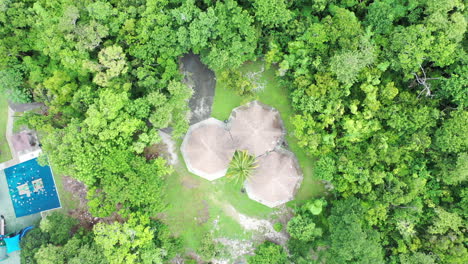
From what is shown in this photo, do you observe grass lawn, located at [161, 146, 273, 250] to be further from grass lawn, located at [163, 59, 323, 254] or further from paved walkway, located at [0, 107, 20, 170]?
paved walkway, located at [0, 107, 20, 170]

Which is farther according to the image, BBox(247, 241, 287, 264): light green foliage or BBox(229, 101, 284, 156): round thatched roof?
BBox(229, 101, 284, 156): round thatched roof

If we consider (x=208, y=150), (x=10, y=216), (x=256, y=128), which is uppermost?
(x=256, y=128)

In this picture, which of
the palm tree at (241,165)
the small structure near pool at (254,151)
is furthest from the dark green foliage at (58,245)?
the palm tree at (241,165)

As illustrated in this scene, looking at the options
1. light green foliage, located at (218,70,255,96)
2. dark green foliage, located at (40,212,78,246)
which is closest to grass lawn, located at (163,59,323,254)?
light green foliage, located at (218,70,255,96)

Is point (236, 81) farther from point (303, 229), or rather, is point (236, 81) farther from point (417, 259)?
point (417, 259)

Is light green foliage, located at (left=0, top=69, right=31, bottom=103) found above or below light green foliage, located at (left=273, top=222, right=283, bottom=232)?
above

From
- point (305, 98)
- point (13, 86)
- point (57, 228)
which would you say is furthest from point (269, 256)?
point (13, 86)
